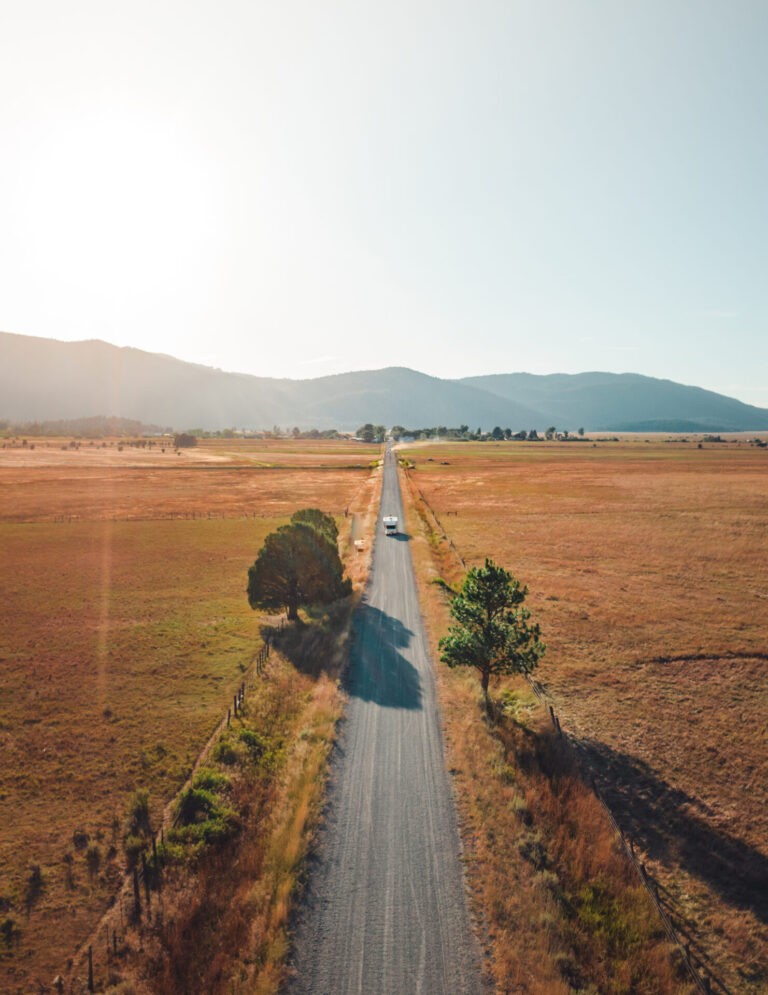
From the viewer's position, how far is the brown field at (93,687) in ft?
50.3

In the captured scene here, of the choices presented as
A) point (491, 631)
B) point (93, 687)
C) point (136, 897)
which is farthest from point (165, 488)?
point (136, 897)

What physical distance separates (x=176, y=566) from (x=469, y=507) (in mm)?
52321

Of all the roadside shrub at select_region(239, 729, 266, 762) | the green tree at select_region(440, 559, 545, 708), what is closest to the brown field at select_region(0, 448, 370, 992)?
the roadside shrub at select_region(239, 729, 266, 762)

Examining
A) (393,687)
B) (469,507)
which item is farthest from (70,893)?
(469,507)

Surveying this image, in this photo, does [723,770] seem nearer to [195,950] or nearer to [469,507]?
[195,950]

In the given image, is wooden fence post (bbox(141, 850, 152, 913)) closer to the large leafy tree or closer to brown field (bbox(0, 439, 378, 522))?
the large leafy tree

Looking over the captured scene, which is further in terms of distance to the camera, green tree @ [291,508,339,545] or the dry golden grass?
green tree @ [291,508,339,545]

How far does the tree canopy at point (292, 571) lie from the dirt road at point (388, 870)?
1149 cm

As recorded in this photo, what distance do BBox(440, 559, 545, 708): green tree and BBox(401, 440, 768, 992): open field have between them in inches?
174

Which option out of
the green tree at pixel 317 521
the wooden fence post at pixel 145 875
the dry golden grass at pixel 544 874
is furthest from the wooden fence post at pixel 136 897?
the green tree at pixel 317 521

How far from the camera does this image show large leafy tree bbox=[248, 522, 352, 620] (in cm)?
3538

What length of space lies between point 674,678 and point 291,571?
26522 millimetres

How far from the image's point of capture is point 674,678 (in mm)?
28188

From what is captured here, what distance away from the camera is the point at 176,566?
50.0 metres
